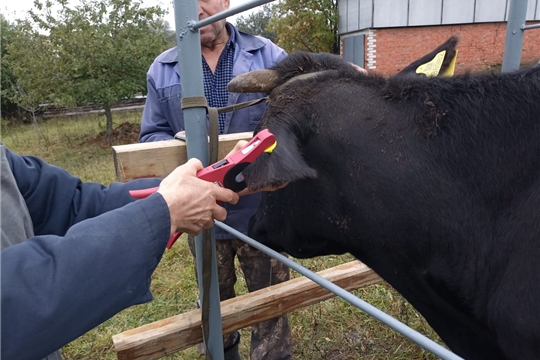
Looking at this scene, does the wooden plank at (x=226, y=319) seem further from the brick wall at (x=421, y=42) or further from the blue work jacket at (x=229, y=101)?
the brick wall at (x=421, y=42)

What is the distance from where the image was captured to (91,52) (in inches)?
538

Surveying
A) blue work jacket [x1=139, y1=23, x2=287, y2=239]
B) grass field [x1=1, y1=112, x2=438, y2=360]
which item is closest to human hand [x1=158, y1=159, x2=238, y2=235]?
blue work jacket [x1=139, y1=23, x2=287, y2=239]

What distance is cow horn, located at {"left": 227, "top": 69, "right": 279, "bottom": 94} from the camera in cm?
177

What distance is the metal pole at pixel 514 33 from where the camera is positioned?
2629 millimetres

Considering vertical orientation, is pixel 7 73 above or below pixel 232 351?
above

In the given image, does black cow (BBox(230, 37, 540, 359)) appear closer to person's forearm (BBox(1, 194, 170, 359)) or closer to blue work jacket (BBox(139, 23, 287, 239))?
person's forearm (BBox(1, 194, 170, 359))

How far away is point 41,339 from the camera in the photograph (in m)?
1.05

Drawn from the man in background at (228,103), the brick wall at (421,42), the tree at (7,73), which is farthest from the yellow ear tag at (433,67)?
the brick wall at (421,42)

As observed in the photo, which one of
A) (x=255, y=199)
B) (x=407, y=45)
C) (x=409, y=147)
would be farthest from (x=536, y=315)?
(x=407, y=45)

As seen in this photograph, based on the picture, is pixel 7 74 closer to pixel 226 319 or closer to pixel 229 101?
pixel 229 101

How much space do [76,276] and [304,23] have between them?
2012 cm

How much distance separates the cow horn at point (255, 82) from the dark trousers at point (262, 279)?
113 centimetres

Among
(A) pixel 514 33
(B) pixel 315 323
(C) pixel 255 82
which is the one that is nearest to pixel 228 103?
(C) pixel 255 82

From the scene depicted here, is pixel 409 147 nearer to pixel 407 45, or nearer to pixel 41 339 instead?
pixel 41 339
